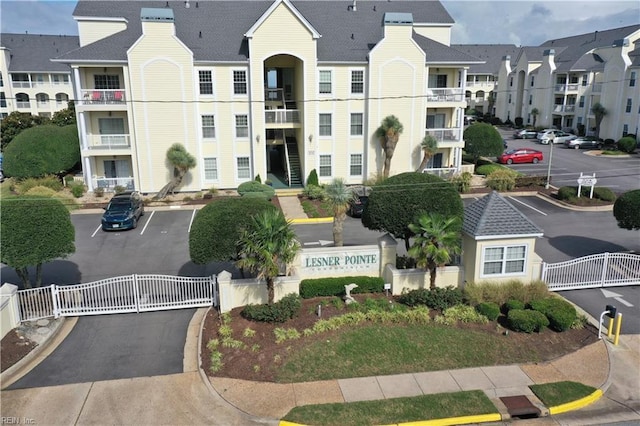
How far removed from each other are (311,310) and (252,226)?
352 cm

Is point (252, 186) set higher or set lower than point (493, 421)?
higher

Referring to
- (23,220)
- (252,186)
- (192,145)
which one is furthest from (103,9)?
(23,220)

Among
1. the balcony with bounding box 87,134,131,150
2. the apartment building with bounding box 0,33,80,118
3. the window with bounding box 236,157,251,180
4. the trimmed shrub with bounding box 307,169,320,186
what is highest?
the apartment building with bounding box 0,33,80,118

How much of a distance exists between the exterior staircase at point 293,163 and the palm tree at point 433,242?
2062 centimetres

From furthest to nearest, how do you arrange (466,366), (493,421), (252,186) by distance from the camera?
(252,186)
(466,366)
(493,421)

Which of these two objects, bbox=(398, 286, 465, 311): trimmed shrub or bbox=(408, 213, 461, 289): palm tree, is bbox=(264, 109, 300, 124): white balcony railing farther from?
bbox=(398, 286, 465, 311): trimmed shrub

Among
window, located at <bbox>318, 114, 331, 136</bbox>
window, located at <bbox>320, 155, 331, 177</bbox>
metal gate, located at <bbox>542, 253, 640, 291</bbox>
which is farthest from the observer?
window, located at <bbox>320, 155, 331, 177</bbox>

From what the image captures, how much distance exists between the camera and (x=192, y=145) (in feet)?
115

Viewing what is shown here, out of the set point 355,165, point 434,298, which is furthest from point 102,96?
point 434,298

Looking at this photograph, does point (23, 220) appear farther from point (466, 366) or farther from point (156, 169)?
point (156, 169)

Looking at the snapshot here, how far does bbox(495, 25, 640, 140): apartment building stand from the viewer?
5416 cm

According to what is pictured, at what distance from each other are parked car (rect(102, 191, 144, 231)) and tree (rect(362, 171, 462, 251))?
49.2 feet

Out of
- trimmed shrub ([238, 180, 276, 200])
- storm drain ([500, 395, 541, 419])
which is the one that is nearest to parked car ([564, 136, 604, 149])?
trimmed shrub ([238, 180, 276, 200])

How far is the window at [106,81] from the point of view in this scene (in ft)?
113
